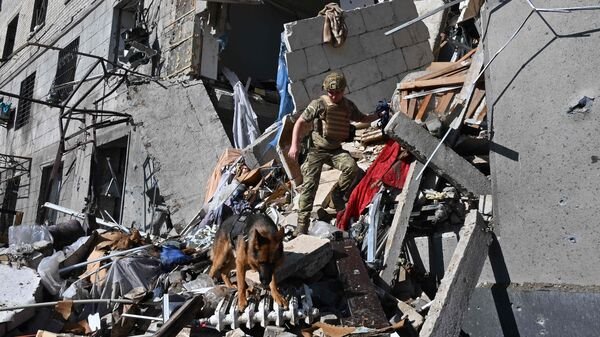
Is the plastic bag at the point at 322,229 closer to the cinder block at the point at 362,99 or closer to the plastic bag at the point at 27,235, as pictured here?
the cinder block at the point at 362,99

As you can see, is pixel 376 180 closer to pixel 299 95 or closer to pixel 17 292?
pixel 299 95

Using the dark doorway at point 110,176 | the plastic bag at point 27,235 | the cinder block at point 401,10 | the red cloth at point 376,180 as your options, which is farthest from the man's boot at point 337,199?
the dark doorway at point 110,176

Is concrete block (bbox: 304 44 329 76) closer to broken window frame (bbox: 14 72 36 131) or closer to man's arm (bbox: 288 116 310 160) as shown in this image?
man's arm (bbox: 288 116 310 160)

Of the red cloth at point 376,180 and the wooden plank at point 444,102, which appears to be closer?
the red cloth at point 376,180

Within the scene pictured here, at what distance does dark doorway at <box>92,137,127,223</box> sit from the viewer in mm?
11070

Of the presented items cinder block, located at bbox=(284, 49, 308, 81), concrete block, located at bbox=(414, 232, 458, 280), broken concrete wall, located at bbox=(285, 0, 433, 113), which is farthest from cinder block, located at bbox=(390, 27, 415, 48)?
concrete block, located at bbox=(414, 232, 458, 280)

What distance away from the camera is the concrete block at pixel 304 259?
4301 mm

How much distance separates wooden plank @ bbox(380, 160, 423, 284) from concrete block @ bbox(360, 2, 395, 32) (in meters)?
4.41

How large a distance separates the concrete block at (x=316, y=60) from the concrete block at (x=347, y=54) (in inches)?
4.3

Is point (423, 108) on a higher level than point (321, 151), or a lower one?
higher

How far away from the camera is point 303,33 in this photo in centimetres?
775

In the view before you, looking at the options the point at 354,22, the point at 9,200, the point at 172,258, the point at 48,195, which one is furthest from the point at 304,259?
the point at 9,200

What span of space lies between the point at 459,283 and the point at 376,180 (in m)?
1.78

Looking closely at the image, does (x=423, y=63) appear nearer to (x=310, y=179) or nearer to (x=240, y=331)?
(x=310, y=179)
